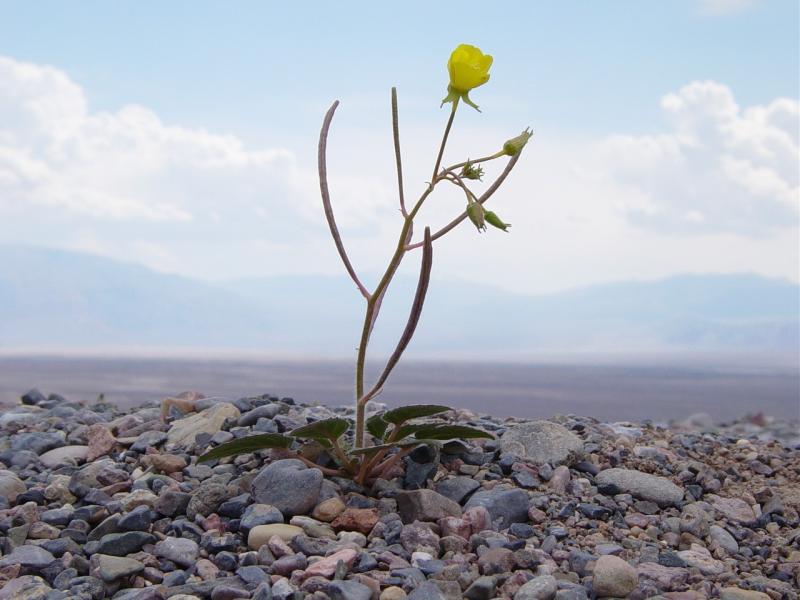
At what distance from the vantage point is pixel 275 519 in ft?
15.0

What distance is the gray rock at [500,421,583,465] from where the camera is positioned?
5566mm

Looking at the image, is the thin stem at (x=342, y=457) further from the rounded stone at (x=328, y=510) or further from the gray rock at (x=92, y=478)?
the gray rock at (x=92, y=478)

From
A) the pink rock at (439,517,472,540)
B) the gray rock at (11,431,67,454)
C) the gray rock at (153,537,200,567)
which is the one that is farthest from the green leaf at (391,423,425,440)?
the gray rock at (11,431,67,454)

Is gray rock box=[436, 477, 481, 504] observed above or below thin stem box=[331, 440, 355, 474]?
below

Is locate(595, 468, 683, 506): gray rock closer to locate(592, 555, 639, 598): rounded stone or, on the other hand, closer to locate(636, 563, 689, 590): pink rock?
locate(636, 563, 689, 590): pink rock

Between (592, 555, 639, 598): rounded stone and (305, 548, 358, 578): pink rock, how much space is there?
1160mm

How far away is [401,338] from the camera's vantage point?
447 cm

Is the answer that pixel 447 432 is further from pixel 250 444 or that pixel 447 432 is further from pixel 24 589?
pixel 24 589

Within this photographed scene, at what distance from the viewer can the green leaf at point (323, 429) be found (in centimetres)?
472

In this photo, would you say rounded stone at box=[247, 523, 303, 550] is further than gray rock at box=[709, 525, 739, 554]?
No

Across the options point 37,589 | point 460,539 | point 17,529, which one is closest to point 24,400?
point 17,529

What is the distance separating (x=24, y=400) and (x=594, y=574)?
22.1 feet

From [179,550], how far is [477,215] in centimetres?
225

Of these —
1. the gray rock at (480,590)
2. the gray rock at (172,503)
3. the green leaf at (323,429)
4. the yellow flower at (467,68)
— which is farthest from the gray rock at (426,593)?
the yellow flower at (467,68)
